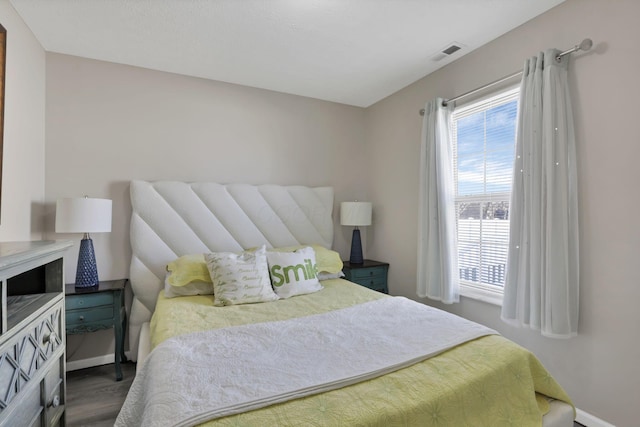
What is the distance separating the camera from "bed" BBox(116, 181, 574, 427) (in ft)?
3.40

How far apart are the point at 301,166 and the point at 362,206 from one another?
0.81 metres

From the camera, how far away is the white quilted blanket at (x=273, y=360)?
1056mm

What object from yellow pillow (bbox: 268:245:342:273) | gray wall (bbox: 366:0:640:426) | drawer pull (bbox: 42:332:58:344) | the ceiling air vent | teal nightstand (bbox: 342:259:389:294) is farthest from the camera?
teal nightstand (bbox: 342:259:389:294)

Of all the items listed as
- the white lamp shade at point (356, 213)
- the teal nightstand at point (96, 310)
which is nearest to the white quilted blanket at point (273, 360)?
the teal nightstand at point (96, 310)

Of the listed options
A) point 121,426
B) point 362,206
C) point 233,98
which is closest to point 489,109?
point 362,206

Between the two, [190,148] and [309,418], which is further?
[190,148]

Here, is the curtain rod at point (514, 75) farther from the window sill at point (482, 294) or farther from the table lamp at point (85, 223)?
the table lamp at point (85, 223)

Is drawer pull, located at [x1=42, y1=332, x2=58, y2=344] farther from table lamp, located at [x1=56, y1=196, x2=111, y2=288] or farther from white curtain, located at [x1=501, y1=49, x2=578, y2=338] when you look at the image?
white curtain, located at [x1=501, y1=49, x2=578, y2=338]

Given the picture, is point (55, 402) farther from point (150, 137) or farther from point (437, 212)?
point (437, 212)

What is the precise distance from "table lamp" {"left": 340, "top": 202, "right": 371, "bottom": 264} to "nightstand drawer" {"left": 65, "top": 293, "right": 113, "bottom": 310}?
2249 mm

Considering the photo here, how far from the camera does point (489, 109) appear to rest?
8.02 ft

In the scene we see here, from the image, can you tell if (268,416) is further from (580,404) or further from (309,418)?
(580,404)

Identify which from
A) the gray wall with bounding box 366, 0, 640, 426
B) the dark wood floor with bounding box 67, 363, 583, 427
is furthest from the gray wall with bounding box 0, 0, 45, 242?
the gray wall with bounding box 366, 0, 640, 426

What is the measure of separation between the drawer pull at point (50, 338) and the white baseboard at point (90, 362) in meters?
1.43
